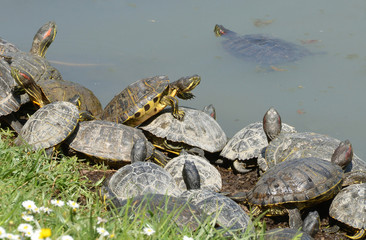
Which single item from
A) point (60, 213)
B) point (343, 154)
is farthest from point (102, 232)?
point (343, 154)

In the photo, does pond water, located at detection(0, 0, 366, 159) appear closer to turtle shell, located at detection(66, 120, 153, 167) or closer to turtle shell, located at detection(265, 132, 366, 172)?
turtle shell, located at detection(265, 132, 366, 172)

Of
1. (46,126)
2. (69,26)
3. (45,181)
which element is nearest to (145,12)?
(69,26)

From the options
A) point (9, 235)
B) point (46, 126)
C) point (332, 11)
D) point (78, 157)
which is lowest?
point (78, 157)

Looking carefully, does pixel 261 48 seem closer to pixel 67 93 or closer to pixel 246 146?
pixel 246 146

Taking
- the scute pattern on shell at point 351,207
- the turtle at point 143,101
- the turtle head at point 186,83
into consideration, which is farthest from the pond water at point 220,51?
the scute pattern on shell at point 351,207

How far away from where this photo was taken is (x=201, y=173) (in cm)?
568

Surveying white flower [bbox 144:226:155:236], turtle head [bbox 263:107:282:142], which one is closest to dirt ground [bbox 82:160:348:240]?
turtle head [bbox 263:107:282:142]

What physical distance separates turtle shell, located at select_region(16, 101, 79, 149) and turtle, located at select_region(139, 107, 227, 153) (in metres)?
1.22

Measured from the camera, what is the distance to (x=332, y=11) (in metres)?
10.2

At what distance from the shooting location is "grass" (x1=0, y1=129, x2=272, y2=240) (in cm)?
299

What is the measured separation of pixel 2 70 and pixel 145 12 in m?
4.30

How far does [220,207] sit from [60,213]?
1679 mm

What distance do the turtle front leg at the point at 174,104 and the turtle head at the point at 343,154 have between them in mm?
2102

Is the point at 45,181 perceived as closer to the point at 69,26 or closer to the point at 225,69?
the point at 225,69
